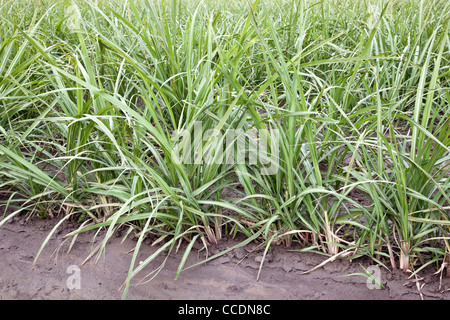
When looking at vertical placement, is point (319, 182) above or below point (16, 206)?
above

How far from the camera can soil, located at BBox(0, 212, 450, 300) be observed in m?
1.09

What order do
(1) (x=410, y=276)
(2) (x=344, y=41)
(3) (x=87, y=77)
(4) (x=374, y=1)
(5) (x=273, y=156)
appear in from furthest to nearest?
1. (4) (x=374, y=1)
2. (2) (x=344, y=41)
3. (3) (x=87, y=77)
4. (5) (x=273, y=156)
5. (1) (x=410, y=276)

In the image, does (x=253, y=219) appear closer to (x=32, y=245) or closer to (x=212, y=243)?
(x=212, y=243)

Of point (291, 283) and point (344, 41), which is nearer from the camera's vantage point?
point (291, 283)

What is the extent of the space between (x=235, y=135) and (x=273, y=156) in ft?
0.46

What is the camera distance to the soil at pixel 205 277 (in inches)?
42.8

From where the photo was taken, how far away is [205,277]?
114 cm

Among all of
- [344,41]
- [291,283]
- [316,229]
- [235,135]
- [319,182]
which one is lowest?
[291,283]

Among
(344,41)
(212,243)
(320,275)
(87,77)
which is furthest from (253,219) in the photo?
(344,41)

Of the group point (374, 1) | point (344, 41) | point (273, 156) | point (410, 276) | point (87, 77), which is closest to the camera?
point (410, 276)

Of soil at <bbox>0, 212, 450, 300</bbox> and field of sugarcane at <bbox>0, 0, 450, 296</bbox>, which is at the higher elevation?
field of sugarcane at <bbox>0, 0, 450, 296</bbox>

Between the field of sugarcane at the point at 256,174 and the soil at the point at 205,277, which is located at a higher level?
the field of sugarcane at the point at 256,174

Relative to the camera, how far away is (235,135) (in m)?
1.26

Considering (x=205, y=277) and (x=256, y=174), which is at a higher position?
(x=256, y=174)
